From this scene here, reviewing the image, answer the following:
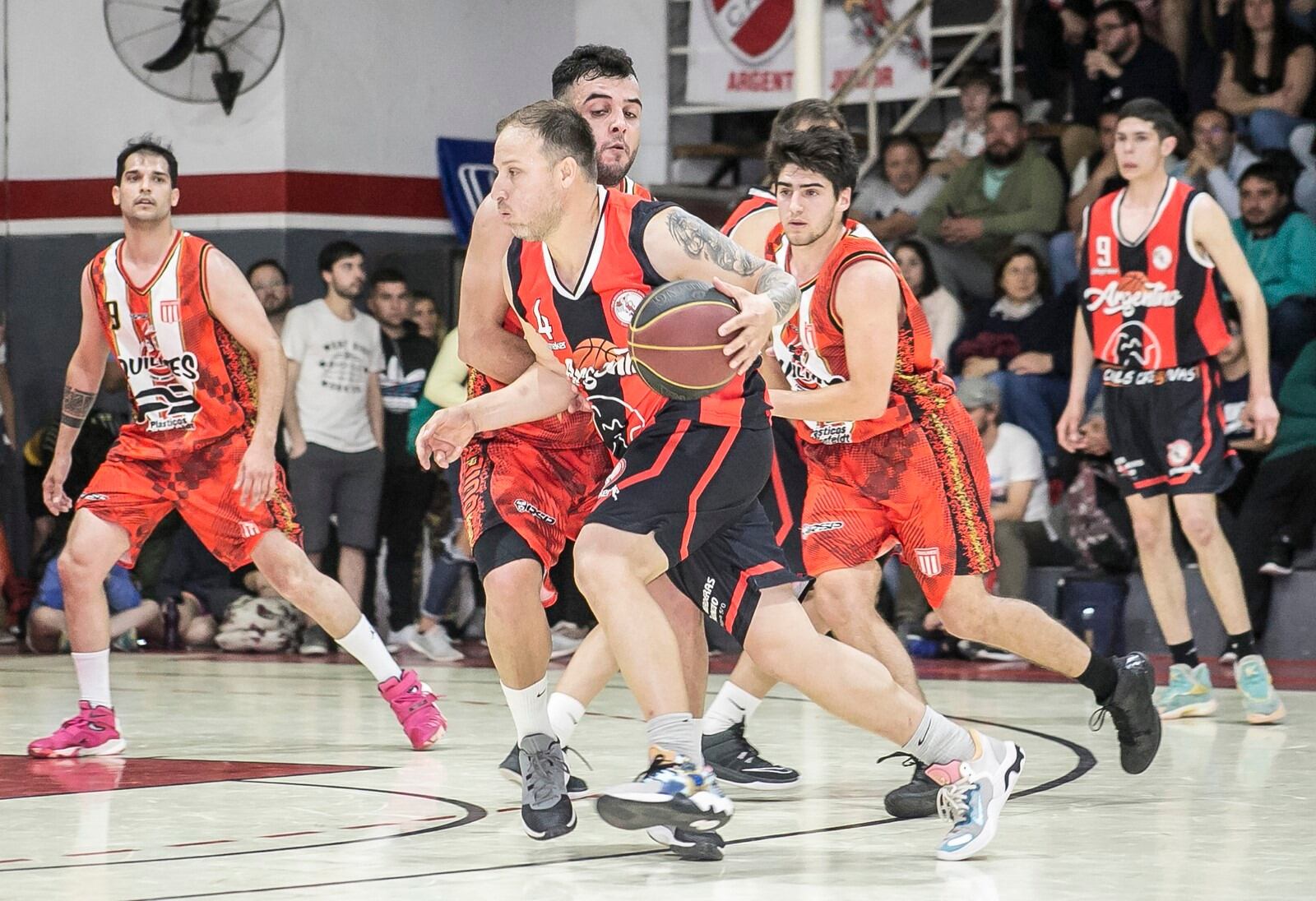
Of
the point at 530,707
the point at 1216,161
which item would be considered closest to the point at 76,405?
the point at 530,707

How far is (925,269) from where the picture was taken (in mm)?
10367

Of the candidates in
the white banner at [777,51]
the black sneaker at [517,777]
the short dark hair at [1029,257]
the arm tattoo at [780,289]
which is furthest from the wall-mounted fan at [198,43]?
the arm tattoo at [780,289]

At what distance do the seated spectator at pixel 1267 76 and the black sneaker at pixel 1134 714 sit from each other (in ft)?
20.5

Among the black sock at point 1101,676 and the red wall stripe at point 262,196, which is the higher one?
the red wall stripe at point 262,196

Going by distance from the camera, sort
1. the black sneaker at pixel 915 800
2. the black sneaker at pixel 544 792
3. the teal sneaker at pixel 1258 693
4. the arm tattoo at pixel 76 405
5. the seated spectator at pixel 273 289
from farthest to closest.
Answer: the seated spectator at pixel 273 289 < the teal sneaker at pixel 1258 693 < the arm tattoo at pixel 76 405 < the black sneaker at pixel 915 800 < the black sneaker at pixel 544 792

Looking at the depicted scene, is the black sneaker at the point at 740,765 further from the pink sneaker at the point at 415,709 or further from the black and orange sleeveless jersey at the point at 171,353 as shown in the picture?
the black and orange sleeveless jersey at the point at 171,353

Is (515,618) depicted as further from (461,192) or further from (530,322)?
(461,192)

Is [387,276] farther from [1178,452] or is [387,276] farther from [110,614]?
[1178,452]

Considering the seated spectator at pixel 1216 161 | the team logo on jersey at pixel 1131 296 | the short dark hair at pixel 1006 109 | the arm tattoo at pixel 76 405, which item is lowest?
the arm tattoo at pixel 76 405

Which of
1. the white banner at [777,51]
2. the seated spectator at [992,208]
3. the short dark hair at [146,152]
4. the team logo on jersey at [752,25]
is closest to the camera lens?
the short dark hair at [146,152]

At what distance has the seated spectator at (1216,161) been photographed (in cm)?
1055

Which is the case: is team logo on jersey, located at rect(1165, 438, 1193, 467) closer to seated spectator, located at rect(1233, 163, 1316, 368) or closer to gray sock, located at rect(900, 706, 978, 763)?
seated spectator, located at rect(1233, 163, 1316, 368)

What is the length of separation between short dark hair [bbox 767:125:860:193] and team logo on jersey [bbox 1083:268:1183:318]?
2.54 m

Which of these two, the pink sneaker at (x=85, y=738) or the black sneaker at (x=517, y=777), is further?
the pink sneaker at (x=85, y=738)
